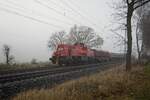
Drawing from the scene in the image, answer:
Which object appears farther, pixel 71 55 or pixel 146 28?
pixel 146 28

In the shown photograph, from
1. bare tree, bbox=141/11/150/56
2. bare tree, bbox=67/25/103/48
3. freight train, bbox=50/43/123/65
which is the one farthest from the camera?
bare tree, bbox=67/25/103/48

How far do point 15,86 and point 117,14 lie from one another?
1421 centimetres

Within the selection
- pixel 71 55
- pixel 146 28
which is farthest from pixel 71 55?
pixel 146 28

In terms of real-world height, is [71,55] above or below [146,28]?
below

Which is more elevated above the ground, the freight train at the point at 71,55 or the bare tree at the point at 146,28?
the bare tree at the point at 146,28

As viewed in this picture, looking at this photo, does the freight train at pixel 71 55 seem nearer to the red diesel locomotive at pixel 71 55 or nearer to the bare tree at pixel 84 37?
the red diesel locomotive at pixel 71 55

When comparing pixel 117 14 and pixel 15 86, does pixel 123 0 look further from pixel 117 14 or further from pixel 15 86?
pixel 15 86

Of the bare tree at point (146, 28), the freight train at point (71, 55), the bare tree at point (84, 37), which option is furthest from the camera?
the bare tree at point (84, 37)

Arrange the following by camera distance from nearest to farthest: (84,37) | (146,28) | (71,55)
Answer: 1. (71,55)
2. (146,28)
3. (84,37)

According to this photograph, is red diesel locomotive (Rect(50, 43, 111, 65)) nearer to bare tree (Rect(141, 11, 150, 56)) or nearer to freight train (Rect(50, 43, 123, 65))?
freight train (Rect(50, 43, 123, 65))

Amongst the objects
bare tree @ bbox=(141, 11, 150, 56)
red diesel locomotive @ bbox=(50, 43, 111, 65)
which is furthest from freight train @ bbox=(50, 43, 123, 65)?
bare tree @ bbox=(141, 11, 150, 56)

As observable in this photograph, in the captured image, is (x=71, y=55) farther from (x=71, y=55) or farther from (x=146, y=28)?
(x=146, y=28)

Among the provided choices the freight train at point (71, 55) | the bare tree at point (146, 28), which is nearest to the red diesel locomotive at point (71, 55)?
the freight train at point (71, 55)

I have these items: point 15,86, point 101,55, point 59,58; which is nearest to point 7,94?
point 15,86
